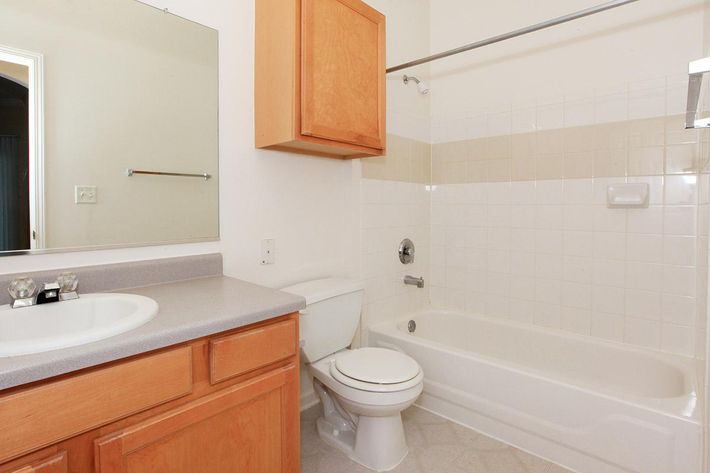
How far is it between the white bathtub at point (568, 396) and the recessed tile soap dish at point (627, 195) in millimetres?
745

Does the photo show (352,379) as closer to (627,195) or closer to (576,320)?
(576,320)

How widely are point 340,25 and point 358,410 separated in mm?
1624

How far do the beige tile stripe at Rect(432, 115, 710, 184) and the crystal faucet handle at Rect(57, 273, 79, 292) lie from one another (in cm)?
219

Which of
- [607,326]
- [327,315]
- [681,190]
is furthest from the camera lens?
[607,326]

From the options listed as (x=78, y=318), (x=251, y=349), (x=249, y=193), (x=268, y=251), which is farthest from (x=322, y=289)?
(x=78, y=318)

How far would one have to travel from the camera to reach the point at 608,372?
2021 millimetres

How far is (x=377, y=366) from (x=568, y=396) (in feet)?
2.63

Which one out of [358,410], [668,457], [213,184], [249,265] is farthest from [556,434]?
[213,184]

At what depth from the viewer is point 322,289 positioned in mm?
1725

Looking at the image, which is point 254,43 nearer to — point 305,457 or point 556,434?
point 305,457

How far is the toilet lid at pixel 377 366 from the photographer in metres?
1.54

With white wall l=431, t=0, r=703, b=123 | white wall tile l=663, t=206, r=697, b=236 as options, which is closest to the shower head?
white wall l=431, t=0, r=703, b=123

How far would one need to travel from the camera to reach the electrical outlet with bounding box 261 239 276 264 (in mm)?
1758

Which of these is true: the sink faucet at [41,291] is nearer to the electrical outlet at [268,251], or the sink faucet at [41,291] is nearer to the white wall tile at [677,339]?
the electrical outlet at [268,251]
